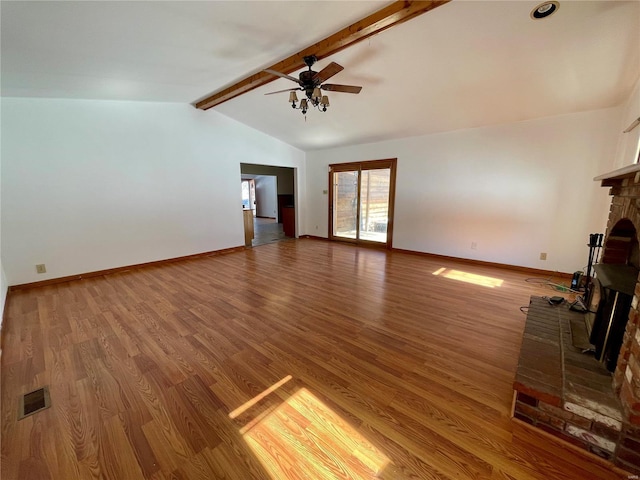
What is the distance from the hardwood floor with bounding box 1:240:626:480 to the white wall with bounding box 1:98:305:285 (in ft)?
3.01

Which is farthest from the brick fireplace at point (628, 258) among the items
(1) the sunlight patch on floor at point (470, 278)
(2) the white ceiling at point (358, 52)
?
(1) the sunlight patch on floor at point (470, 278)

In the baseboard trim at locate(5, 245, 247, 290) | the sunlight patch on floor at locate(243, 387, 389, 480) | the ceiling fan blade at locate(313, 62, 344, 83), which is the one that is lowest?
the sunlight patch on floor at locate(243, 387, 389, 480)

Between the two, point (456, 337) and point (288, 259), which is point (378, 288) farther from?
point (288, 259)

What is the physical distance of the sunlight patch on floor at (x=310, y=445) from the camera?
1190 millimetres

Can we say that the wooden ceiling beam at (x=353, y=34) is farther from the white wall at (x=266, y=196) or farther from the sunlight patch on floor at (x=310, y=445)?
the white wall at (x=266, y=196)

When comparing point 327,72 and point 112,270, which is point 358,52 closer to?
point 327,72

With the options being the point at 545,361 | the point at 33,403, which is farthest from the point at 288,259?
the point at 545,361

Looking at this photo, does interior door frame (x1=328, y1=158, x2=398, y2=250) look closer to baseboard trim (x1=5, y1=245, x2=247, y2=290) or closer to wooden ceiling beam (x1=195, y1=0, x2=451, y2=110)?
baseboard trim (x1=5, y1=245, x2=247, y2=290)

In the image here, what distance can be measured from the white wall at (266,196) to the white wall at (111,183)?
5.46 meters

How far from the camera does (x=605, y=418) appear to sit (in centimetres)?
123

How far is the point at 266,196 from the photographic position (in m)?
11.7

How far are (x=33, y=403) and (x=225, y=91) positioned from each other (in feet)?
13.6

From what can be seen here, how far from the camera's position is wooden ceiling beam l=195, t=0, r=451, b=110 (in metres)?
2.05

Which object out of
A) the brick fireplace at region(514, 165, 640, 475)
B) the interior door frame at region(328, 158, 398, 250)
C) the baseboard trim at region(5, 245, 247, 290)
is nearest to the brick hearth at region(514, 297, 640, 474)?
the brick fireplace at region(514, 165, 640, 475)
